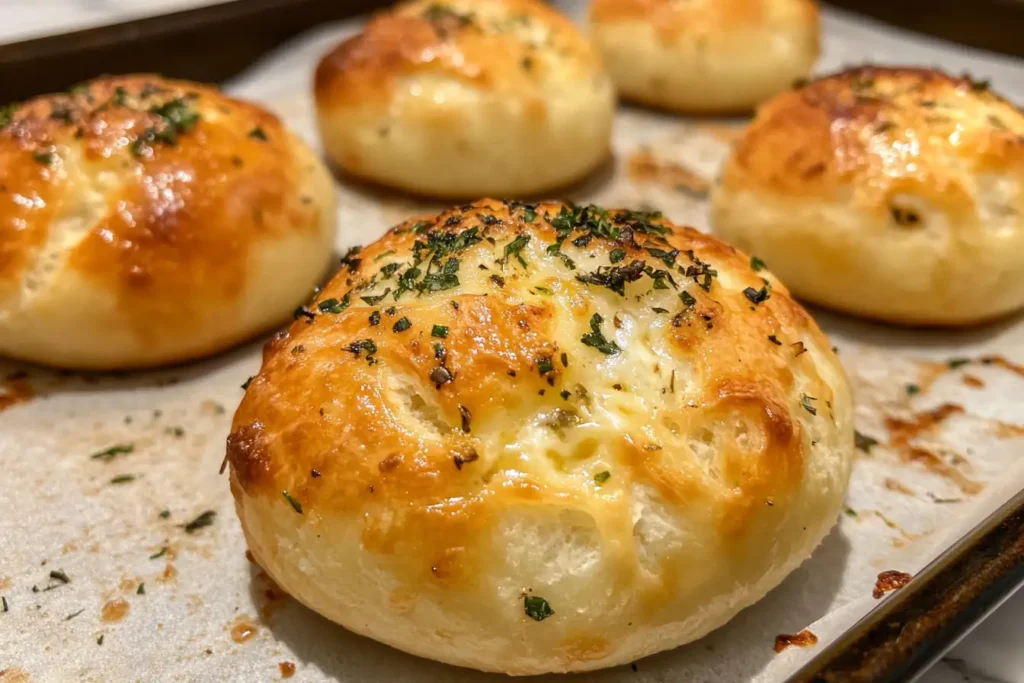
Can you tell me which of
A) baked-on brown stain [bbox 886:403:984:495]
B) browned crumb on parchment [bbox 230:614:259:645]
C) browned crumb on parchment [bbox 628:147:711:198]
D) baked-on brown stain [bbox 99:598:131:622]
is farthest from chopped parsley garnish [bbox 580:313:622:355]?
browned crumb on parchment [bbox 628:147:711:198]

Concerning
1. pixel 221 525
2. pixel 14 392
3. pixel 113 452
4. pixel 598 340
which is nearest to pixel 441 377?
pixel 598 340

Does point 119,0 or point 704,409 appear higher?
point 704,409

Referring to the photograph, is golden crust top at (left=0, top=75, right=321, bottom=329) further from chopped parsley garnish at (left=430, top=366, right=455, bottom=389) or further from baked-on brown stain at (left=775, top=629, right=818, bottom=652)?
baked-on brown stain at (left=775, top=629, right=818, bottom=652)

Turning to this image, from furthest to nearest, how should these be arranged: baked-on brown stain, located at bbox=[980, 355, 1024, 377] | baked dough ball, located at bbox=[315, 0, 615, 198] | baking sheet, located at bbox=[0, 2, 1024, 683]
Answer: baked dough ball, located at bbox=[315, 0, 615, 198] → baked-on brown stain, located at bbox=[980, 355, 1024, 377] → baking sheet, located at bbox=[0, 2, 1024, 683]

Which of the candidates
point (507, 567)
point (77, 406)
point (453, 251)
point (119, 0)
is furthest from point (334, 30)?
point (507, 567)

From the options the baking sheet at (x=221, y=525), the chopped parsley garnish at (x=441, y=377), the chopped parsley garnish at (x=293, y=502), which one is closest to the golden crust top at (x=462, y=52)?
the baking sheet at (x=221, y=525)

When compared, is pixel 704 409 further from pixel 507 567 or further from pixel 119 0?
pixel 119 0
